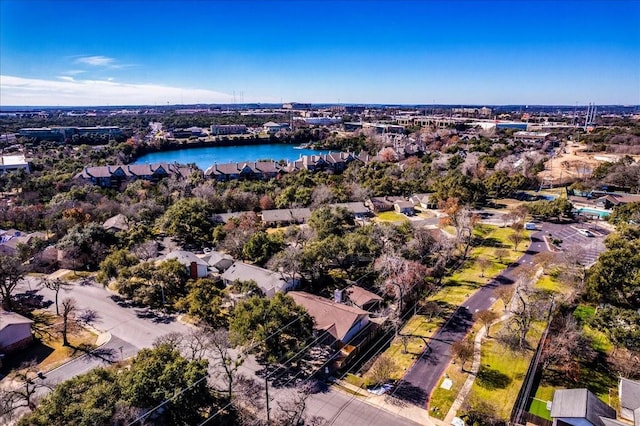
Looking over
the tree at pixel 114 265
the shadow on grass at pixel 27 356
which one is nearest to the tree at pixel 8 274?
the tree at pixel 114 265

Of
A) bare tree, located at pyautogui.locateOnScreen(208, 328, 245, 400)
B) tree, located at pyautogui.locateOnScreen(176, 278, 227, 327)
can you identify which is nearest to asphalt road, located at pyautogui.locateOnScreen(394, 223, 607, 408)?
bare tree, located at pyautogui.locateOnScreen(208, 328, 245, 400)

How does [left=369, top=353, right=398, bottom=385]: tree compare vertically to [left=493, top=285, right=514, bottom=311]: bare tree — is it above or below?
below


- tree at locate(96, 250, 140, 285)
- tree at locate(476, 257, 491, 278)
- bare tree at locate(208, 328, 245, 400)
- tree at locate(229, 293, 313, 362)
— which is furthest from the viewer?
tree at locate(476, 257, 491, 278)

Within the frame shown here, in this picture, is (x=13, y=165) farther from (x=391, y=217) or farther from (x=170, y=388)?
(x=170, y=388)

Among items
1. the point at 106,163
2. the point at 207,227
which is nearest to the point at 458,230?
the point at 207,227

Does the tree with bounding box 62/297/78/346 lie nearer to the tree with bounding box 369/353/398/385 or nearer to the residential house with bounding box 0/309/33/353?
the residential house with bounding box 0/309/33/353

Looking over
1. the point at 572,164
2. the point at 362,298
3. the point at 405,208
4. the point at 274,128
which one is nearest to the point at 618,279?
the point at 362,298

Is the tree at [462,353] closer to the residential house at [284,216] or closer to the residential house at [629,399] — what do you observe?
the residential house at [629,399]
